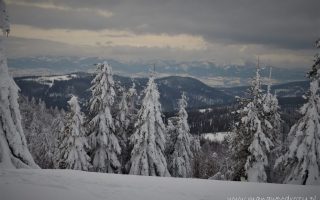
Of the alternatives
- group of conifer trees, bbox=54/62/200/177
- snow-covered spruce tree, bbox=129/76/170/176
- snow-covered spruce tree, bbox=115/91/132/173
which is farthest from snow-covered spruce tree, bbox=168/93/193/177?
snow-covered spruce tree, bbox=115/91/132/173

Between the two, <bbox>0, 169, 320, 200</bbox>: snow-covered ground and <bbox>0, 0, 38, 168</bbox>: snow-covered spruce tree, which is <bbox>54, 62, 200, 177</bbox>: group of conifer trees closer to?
<bbox>0, 0, 38, 168</bbox>: snow-covered spruce tree

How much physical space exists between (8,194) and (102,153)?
68.2 ft

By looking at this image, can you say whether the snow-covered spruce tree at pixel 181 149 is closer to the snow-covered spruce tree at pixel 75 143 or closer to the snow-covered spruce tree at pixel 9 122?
the snow-covered spruce tree at pixel 75 143

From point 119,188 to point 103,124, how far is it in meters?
18.9

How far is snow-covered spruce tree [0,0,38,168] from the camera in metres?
15.2

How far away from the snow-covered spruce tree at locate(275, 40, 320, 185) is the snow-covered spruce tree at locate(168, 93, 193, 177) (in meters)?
17.5

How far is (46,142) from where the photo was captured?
6475 cm

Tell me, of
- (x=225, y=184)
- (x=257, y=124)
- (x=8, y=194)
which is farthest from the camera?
(x=257, y=124)

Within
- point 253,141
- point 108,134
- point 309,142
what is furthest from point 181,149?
point 309,142

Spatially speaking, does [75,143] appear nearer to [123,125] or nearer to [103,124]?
[103,124]

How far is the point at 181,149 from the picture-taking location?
3881cm

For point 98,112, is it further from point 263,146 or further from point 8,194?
point 8,194

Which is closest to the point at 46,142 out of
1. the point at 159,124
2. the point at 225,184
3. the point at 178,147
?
the point at 178,147

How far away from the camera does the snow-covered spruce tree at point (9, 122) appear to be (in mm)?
15195
